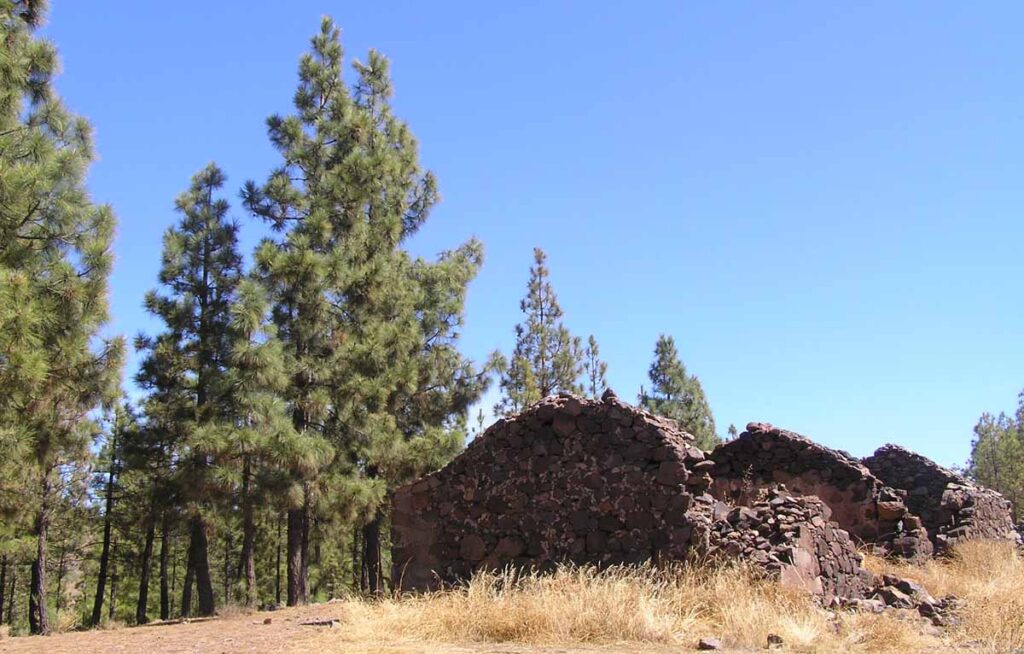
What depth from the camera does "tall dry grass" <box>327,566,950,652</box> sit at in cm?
788

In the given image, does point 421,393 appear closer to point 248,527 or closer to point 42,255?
point 248,527

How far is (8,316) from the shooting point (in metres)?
10.6

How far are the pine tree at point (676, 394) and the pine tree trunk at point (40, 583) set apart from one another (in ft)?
72.1

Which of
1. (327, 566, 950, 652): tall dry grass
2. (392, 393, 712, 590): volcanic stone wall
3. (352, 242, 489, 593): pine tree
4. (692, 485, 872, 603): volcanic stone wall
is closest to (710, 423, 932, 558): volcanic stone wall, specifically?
(692, 485, 872, 603): volcanic stone wall

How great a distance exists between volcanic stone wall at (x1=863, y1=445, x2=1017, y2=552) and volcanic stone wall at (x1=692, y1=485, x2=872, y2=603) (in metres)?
6.18

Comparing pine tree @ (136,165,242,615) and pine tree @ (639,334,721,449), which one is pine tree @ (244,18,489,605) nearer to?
pine tree @ (136,165,242,615)

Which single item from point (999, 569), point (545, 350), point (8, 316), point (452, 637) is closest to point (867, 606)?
point (452, 637)

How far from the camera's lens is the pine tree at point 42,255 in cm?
1112

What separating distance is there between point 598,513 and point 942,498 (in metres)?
10.2

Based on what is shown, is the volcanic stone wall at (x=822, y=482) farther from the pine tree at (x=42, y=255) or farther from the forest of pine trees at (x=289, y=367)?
the pine tree at (x=42, y=255)

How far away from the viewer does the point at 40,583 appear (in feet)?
64.5

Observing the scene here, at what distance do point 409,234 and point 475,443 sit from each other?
12.9 meters

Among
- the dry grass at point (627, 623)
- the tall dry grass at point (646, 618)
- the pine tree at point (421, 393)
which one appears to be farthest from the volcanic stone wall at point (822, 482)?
the pine tree at point (421, 393)

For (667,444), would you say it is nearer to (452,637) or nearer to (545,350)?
(452,637)
